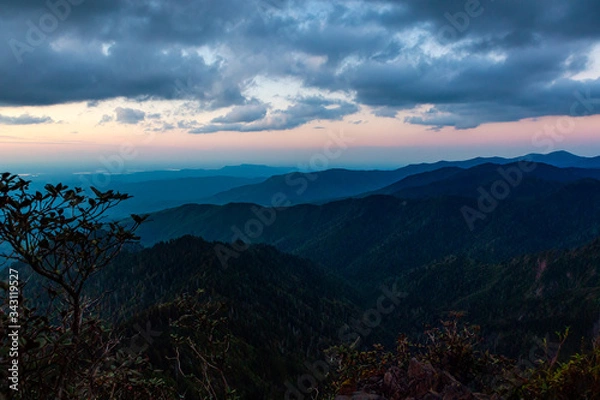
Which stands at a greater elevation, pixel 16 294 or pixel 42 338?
pixel 16 294

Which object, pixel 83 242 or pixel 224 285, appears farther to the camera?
pixel 224 285

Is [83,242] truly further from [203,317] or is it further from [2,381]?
[203,317]

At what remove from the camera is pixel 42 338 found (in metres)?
5.33

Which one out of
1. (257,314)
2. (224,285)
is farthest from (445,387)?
(224,285)

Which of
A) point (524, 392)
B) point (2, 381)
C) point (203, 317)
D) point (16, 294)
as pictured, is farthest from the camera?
point (203, 317)

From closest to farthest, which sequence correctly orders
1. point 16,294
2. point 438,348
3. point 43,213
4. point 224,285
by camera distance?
point 16,294 < point 43,213 < point 438,348 < point 224,285

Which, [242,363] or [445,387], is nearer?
[445,387]

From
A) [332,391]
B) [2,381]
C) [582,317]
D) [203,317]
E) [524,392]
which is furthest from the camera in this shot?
[582,317]

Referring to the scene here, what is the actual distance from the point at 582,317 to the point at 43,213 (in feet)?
628

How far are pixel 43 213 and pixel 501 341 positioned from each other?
197 metres

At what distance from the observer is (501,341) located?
536 ft

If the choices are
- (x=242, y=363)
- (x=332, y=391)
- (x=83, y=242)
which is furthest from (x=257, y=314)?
(x=83, y=242)

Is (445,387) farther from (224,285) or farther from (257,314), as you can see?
(224,285)

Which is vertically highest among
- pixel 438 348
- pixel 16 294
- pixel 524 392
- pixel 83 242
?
pixel 83 242
